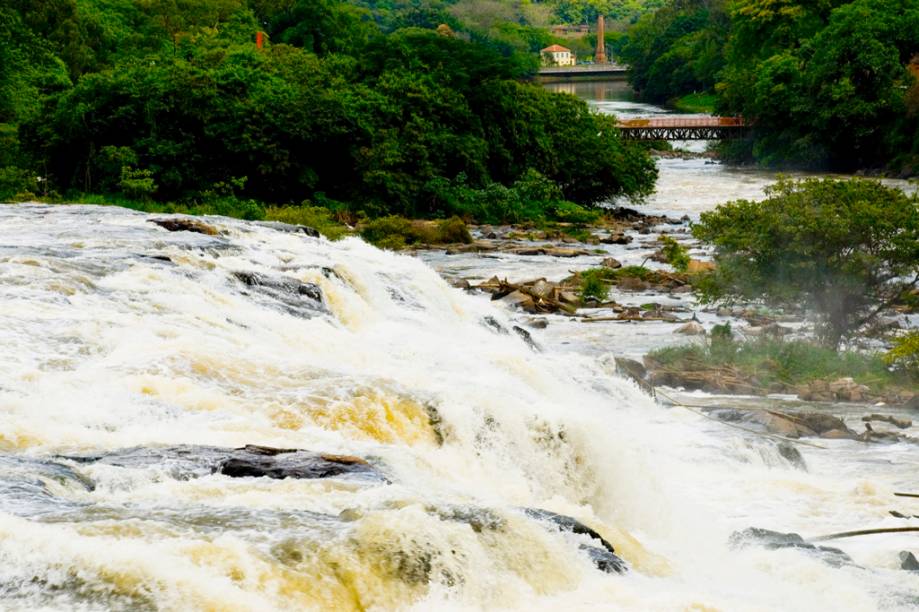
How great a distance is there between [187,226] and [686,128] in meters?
45.0

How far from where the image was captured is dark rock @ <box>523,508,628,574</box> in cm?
892

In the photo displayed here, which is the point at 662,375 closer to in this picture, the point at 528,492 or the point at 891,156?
the point at 528,492

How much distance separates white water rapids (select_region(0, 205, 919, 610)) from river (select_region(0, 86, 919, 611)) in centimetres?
3

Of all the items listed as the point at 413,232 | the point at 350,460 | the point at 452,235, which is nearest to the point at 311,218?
the point at 413,232

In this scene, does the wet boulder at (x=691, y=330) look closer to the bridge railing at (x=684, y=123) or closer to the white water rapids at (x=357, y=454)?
the white water rapids at (x=357, y=454)

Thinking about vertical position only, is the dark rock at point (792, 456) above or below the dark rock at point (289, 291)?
below

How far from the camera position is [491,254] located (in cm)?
3169

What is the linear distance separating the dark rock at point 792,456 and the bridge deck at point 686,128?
47.4m

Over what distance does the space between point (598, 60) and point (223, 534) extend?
16448 cm

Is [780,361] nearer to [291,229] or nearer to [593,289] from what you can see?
[593,289]

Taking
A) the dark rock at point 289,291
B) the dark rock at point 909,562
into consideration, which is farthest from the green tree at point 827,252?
the dark rock at point 909,562

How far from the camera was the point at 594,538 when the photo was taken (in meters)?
9.23

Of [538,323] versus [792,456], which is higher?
[792,456]

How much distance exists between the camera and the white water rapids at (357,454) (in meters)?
7.75
